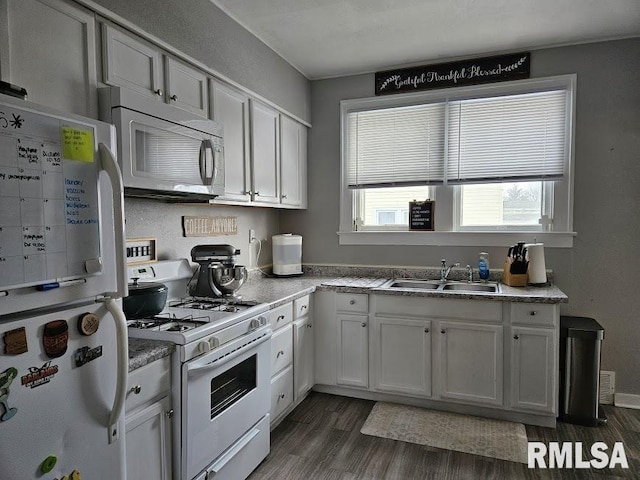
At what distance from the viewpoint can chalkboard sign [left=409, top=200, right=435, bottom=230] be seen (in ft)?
11.4

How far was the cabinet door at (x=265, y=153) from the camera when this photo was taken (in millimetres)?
2939

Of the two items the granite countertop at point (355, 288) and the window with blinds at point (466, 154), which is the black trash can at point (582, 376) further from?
the window with blinds at point (466, 154)

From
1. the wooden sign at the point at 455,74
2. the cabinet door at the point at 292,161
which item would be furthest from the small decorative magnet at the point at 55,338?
the wooden sign at the point at 455,74

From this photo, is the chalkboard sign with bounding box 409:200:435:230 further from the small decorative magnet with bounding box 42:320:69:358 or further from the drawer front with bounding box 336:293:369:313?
the small decorative magnet with bounding box 42:320:69:358

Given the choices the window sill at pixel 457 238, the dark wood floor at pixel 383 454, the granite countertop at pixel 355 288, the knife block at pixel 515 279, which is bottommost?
the dark wood floor at pixel 383 454

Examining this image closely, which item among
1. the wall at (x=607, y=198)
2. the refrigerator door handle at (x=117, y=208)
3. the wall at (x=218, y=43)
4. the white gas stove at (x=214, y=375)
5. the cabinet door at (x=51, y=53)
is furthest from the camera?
the wall at (x=607, y=198)

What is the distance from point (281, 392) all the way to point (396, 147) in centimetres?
213

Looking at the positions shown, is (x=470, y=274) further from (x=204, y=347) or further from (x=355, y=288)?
(x=204, y=347)

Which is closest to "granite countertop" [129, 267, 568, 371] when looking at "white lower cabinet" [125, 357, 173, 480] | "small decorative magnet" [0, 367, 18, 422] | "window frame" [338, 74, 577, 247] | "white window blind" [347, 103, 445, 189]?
"window frame" [338, 74, 577, 247]

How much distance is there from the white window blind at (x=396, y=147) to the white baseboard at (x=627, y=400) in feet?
6.55

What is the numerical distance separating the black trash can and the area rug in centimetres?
38

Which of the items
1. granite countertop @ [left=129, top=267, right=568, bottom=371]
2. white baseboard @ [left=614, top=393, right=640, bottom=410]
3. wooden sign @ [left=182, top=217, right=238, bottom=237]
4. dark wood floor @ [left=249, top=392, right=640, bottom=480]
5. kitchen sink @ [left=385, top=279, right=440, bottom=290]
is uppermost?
wooden sign @ [left=182, top=217, right=238, bottom=237]

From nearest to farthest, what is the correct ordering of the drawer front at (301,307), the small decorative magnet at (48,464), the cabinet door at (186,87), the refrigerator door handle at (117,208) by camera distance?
the small decorative magnet at (48,464) → the refrigerator door handle at (117,208) → the cabinet door at (186,87) → the drawer front at (301,307)

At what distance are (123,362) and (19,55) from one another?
1.09 metres
